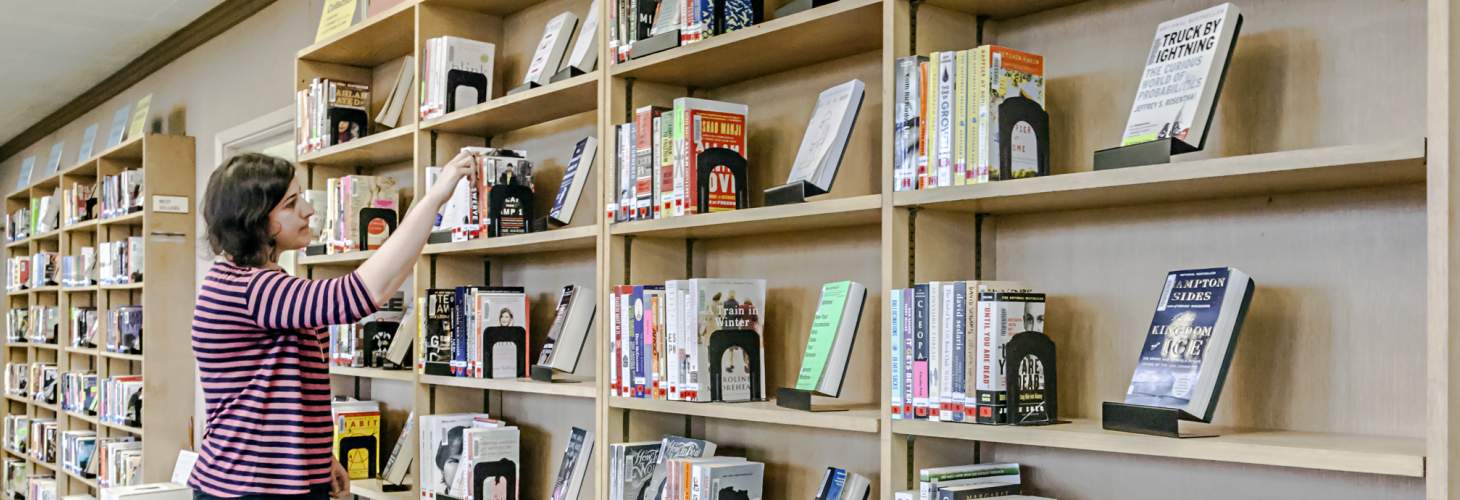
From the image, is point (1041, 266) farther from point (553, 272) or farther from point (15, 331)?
point (15, 331)

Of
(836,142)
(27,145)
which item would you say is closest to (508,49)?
(836,142)

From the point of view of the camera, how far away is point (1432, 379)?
1356 millimetres

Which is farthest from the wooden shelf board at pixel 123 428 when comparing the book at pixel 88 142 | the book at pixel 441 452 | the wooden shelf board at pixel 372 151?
the book at pixel 441 452

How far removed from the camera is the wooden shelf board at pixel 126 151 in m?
5.99

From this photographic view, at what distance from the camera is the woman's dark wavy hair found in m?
2.38

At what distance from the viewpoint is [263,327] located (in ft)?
7.61

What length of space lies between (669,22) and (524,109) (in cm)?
70

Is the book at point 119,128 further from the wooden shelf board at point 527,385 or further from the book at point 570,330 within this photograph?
the book at point 570,330

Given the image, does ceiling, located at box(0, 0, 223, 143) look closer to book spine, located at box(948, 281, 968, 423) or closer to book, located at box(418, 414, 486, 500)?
book, located at box(418, 414, 486, 500)

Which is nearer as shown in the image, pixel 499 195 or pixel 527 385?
pixel 527 385

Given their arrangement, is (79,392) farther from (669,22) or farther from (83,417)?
(669,22)

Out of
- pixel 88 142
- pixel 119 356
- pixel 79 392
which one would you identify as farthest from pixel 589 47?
pixel 88 142

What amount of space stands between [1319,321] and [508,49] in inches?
99.7

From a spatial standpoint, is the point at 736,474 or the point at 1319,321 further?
the point at 736,474
